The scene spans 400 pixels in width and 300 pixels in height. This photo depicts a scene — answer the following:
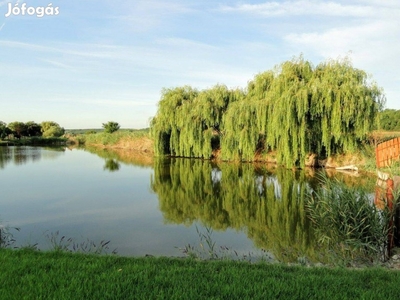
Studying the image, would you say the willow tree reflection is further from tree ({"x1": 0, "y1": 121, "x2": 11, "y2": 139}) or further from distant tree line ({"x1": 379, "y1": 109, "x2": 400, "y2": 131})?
tree ({"x1": 0, "y1": 121, "x2": 11, "y2": 139})

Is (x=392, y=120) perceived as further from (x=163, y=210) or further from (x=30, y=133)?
(x=30, y=133)

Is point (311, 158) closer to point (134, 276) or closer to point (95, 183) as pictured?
point (95, 183)

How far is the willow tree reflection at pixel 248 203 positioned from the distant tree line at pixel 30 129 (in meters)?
43.5

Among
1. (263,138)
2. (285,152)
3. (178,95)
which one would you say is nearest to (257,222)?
(285,152)

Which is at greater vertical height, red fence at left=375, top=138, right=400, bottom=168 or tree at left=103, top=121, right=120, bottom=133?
tree at left=103, top=121, right=120, bottom=133

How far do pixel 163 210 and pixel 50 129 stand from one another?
53.2 m

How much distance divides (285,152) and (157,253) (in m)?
11.5

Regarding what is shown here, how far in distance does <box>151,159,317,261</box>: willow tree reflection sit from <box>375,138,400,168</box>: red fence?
285 cm

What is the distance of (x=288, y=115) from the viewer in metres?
15.7

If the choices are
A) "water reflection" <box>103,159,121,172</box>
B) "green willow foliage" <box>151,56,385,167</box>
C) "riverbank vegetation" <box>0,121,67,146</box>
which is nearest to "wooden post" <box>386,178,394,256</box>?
"green willow foliage" <box>151,56,385,167</box>

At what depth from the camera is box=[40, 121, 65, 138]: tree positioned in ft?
185

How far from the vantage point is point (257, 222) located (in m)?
7.98

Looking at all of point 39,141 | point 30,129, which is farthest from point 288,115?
point 30,129

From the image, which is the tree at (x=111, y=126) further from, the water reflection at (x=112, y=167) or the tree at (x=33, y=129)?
the water reflection at (x=112, y=167)
